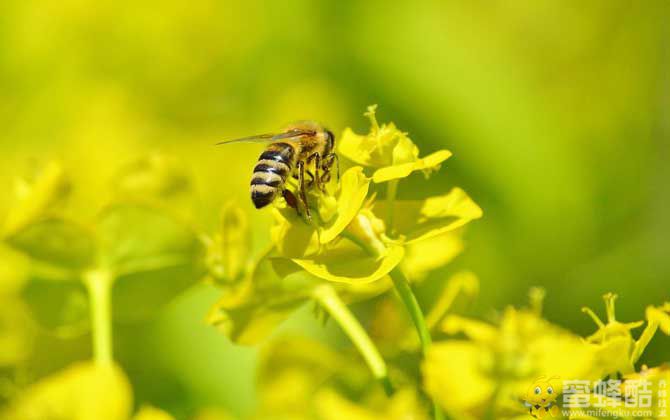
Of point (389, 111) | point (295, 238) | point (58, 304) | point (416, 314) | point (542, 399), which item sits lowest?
point (542, 399)

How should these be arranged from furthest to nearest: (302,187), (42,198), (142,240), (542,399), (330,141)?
1. (330,141)
2. (142,240)
3. (42,198)
4. (302,187)
5. (542,399)

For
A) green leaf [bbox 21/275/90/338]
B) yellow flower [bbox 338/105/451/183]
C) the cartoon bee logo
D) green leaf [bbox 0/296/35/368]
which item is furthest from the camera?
green leaf [bbox 0/296/35/368]

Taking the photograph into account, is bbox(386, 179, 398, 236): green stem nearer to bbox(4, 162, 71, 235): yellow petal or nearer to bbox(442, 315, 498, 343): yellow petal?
bbox(442, 315, 498, 343): yellow petal

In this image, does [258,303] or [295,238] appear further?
[258,303]

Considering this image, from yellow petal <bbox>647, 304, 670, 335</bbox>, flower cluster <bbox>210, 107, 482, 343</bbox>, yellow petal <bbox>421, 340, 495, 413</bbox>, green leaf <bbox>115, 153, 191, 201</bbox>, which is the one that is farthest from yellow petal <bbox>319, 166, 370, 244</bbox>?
green leaf <bbox>115, 153, 191, 201</bbox>

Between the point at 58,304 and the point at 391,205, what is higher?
the point at 58,304

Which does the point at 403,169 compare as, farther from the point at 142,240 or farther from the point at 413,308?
the point at 142,240

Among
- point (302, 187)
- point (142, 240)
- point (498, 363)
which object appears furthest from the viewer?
point (142, 240)

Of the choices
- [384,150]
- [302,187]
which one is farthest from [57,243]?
[384,150]
